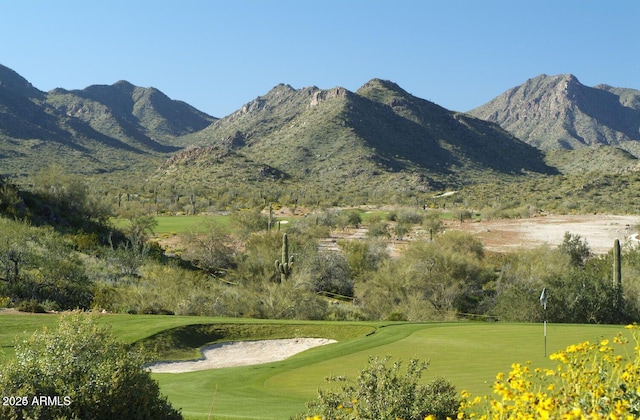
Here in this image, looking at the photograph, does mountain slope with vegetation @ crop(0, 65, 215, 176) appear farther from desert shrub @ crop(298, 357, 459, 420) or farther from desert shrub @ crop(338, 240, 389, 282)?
desert shrub @ crop(298, 357, 459, 420)

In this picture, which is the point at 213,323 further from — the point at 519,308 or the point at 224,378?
the point at 519,308

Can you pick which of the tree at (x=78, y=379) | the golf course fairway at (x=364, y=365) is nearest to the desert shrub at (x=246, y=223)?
the golf course fairway at (x=364, y=365)

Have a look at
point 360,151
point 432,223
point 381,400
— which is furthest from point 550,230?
point 360,151

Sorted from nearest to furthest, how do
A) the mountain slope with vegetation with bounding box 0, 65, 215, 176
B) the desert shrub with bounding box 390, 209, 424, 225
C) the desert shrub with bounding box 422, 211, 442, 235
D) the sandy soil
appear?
1. the sandy soil
2. the desert shrub with bounding box 422, 211, 442, 235
3. the desert shrub with bounding box 390, 209, 424, 225
4. the mountain slope with vegetation with bounding box 0, 65, 215, 176

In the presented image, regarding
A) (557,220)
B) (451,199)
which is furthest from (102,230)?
(451,199)

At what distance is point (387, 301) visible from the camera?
3247cm

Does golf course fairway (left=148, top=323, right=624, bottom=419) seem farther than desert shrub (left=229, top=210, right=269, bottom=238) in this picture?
No

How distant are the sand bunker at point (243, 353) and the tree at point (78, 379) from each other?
922 cm

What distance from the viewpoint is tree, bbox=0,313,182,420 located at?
7.08 metres

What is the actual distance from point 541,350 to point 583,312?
435 inches

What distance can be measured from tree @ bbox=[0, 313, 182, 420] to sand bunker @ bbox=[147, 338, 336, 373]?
9.22 metres

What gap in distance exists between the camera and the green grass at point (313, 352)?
38.2ft

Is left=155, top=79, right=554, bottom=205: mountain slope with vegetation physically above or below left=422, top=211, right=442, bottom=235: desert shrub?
above

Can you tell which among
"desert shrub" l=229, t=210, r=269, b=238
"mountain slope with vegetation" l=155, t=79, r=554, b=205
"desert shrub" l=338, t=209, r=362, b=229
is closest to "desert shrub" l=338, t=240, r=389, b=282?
"desert shrub" l=229, t=210, r=269, b=238
